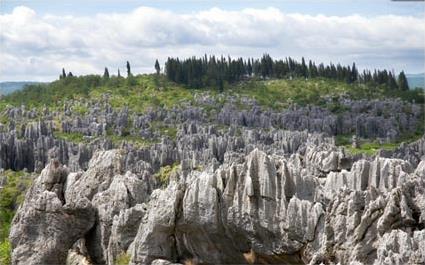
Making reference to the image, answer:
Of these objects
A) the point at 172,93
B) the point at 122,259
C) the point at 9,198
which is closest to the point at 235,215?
the point at 122,259

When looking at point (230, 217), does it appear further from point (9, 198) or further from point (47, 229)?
point (9, 198)

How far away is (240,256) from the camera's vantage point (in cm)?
3200

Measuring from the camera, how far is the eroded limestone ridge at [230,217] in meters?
27.7

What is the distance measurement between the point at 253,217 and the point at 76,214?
896 cm

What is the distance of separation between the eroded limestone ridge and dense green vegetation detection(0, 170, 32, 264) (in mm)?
9886

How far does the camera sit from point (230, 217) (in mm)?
31562

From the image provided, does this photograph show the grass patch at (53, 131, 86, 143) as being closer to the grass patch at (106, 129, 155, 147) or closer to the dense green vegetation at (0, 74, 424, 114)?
the grass patch at (106, 129, 155, 147)

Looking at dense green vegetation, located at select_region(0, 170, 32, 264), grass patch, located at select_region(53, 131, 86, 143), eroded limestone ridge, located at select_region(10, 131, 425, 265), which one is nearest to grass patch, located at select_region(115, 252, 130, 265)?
eroded limestone ridge, located at select_region(10, 131, 425, 265)

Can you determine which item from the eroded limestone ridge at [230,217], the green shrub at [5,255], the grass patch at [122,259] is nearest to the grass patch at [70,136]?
the green shrub at [5,255]

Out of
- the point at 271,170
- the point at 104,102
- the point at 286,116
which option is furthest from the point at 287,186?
the point at 104,102

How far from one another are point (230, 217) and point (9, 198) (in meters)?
44.2

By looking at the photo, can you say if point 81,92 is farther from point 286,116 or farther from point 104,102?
point 286,116

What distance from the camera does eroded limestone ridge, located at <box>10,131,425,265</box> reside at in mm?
27703

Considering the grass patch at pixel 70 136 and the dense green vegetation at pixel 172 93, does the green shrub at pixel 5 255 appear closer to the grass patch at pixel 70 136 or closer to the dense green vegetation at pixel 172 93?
the grass patch at pixel 70 136
